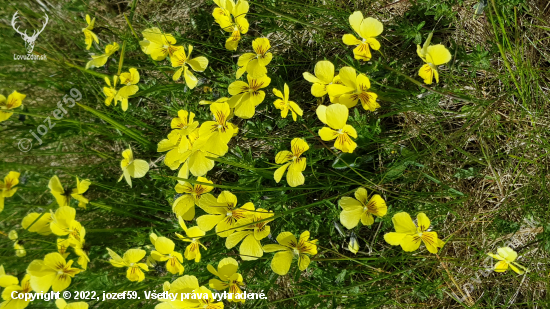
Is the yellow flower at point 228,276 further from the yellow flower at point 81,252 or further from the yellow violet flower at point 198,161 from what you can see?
the yellow flower at point 81,252

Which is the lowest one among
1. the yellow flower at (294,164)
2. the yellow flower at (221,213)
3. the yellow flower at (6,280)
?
the yellow flower at (6,280)

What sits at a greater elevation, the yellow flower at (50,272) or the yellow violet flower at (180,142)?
the yellow violet flower at (180,142)

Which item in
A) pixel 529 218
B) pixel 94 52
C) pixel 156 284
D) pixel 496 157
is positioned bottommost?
pixel 156 284

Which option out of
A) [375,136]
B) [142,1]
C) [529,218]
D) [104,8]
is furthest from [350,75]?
[104,8]

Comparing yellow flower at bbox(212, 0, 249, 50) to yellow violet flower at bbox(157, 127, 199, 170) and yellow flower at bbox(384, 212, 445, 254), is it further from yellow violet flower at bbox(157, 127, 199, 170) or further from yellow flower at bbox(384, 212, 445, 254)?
yellow flower at bbox(384, 212, 445, 254)

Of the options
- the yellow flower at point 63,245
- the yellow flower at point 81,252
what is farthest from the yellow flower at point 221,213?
the yellow flower at point 63,245

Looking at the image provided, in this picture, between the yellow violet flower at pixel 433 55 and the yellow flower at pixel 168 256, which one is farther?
the yellow flower at pixel 168 256

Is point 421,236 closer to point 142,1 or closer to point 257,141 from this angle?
point 257,141

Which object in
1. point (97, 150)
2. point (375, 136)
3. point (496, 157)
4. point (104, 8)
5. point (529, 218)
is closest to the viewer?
point (529, 218)
